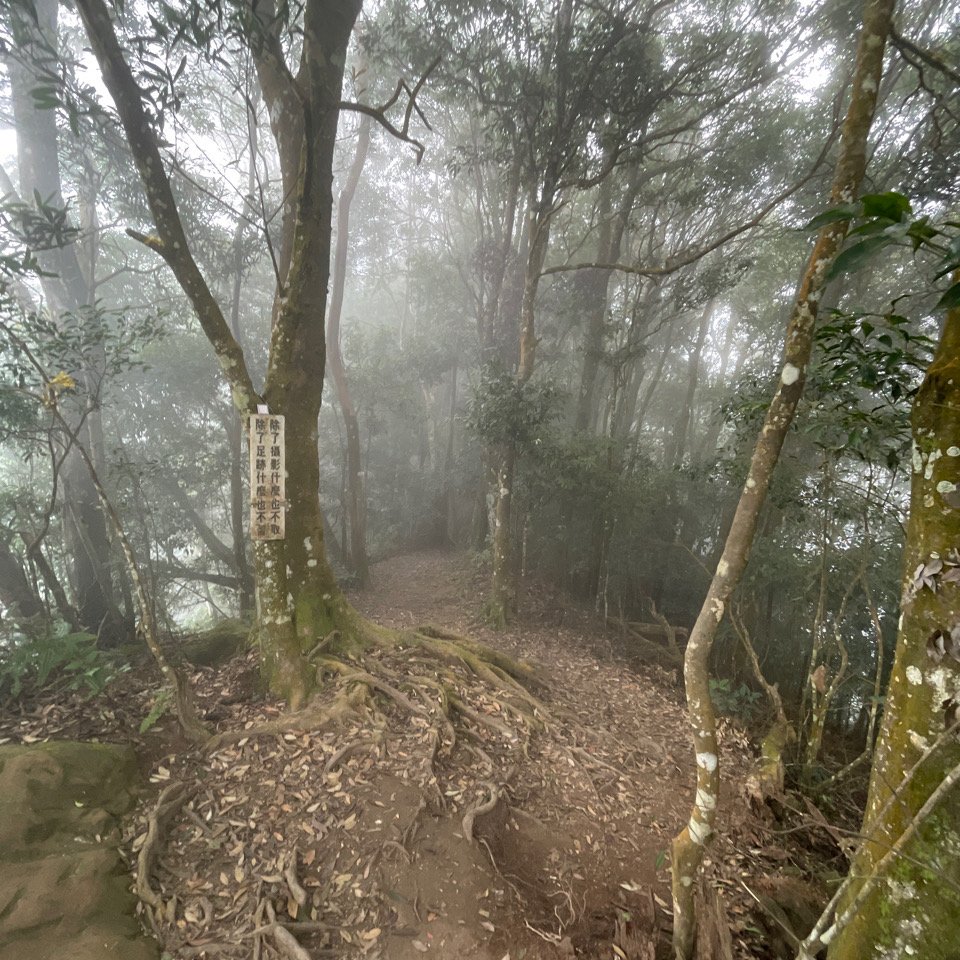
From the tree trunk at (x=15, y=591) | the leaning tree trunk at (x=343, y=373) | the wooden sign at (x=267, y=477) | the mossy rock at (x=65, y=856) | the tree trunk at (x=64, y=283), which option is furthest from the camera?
the leaning tree trunk at (x=343, y=373)

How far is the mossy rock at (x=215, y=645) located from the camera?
5141 mm

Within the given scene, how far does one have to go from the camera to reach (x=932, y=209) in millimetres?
8188

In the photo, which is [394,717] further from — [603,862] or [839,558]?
[839,558]

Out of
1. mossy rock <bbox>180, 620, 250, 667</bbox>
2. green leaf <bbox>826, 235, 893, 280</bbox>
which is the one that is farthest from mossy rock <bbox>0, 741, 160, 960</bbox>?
green leaf <bbox>826, 235, 893, 280</bbox>

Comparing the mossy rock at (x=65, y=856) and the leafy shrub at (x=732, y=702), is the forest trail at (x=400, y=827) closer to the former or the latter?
the mossy rock at (x=65, y=856)

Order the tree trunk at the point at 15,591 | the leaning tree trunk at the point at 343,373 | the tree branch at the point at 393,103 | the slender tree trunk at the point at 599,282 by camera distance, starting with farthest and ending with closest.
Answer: the leaning tree trunk at the point at 343,373 → the slender tree trunk at the point at 599,282 → the tree trunk at the point at 15,591 → the tree branch at the point at 393,103

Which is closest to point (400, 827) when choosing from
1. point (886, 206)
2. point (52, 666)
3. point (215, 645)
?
point (215, 645)

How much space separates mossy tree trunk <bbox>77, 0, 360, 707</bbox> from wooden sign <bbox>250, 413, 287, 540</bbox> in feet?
0.57

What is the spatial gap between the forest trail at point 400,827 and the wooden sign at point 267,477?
1645 mm

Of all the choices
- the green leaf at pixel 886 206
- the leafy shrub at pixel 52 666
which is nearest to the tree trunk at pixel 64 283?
the leafy shrub at pixel 52 666

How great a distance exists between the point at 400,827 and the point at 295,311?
4.30 metres

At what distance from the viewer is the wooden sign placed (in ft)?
13.6

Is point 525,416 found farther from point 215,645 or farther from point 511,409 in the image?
point 215,645

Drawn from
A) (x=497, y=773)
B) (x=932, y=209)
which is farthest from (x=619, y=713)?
(x=932, y=209)
